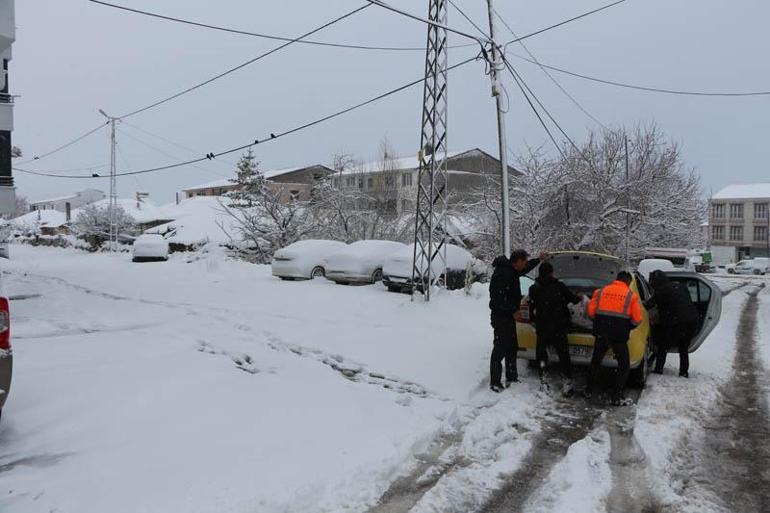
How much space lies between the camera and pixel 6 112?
15.0 metres

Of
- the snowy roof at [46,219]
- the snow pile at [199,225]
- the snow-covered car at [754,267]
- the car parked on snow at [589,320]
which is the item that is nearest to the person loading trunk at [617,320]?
the car parked on snow at [589,320]

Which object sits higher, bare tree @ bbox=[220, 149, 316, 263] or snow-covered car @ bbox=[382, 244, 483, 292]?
bare tree @ bbox=[220, 149, 316, 263]

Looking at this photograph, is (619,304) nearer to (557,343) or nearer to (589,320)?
(589,320)

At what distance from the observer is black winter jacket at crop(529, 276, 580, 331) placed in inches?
271

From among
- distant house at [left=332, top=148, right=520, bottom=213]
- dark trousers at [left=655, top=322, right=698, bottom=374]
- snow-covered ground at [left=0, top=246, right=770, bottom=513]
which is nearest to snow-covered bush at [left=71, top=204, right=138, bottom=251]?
distant house at [left=332, top=148, right=520, bottom=213]

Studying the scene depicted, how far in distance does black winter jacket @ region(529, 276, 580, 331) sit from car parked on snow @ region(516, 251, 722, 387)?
272 mm

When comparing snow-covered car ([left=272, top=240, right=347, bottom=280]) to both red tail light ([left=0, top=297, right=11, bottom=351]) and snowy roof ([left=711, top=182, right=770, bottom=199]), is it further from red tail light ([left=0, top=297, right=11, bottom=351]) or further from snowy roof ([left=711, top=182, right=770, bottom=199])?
snowy roof ([left=711, top=182, right=770, bottom=199])

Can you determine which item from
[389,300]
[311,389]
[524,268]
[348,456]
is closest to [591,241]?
[389,300]

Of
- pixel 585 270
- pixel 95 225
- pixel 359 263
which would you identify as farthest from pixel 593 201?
pixel 95 225

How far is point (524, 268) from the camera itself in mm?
7055

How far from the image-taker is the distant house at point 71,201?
316ft

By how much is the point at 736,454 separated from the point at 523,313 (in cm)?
282

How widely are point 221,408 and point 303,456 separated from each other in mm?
1355

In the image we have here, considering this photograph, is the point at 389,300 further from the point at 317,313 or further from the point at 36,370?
the point at 36,370
